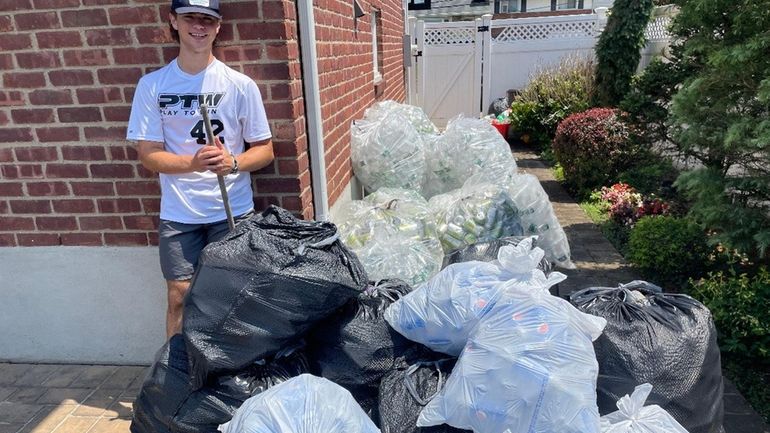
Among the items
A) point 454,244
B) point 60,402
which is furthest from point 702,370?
point 60,402

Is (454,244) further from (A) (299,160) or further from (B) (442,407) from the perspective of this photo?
(B) (442,407)

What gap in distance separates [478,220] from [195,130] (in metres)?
1.94

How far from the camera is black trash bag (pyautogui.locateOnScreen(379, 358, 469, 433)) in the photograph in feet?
6.64

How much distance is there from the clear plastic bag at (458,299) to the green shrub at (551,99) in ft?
26.5

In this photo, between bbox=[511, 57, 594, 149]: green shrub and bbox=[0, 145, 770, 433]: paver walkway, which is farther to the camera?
bbox=[511, 57, 594, 149]: green shrub

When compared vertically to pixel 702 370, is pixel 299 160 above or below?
above

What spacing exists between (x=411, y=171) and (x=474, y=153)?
66cm

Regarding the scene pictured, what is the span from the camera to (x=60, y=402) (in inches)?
123

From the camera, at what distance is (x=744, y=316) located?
318 cm

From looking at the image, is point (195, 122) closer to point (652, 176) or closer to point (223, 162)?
point (223, 162)

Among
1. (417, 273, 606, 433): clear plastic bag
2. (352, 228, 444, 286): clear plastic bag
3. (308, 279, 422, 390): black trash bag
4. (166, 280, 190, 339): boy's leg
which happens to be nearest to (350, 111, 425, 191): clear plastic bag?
(352, 228, 444, 286): clear plastic bag

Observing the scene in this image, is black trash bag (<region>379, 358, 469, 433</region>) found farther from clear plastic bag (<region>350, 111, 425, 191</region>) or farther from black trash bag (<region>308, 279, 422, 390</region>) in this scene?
clear plastic bag (<region>350, 111, 425, 191</region>)

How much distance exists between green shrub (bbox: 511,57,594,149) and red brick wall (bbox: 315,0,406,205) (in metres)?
4.88

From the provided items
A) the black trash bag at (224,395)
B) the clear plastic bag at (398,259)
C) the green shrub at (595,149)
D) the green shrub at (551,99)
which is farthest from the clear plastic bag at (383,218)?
the green shrub at (551,99)
